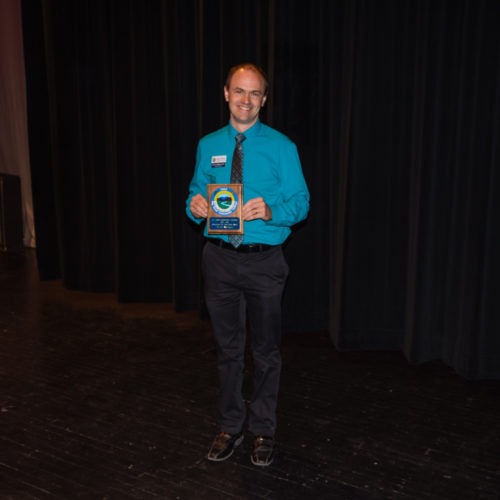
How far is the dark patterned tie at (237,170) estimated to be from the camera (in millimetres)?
2227

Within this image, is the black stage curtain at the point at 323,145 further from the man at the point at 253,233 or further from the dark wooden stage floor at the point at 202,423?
the man at the point at 253,233

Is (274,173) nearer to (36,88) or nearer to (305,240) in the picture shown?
(305,240)

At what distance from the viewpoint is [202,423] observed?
8.95 feet

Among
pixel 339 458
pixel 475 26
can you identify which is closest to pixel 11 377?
pixel 339 458

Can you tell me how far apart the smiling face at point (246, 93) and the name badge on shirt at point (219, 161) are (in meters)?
0.16

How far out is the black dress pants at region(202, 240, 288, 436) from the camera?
2.26m

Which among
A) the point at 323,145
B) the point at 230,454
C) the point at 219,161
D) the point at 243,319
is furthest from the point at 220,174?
the point at 323,145

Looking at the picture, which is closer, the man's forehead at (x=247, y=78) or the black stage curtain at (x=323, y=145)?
the man's forehead at (x=247, y=78)

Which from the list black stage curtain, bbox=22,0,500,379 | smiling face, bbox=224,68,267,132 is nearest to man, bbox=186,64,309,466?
smiling face, bbox=224,68,267,132

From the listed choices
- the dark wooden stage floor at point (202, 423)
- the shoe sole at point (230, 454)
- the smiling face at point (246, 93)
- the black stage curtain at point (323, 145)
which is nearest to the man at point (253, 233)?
the smiling face at point (246, 93)

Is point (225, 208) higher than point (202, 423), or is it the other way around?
point (225, 208)

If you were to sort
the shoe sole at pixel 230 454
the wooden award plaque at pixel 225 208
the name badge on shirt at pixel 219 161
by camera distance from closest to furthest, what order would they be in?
the wooden award plaque at pixel 225 208 < the name badge on shirt at pixel 219 161 < the shoe sole at pixel 230 454

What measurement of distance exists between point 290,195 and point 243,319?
548 mm

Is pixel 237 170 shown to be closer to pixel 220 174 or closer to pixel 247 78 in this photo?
pixel 220 174
